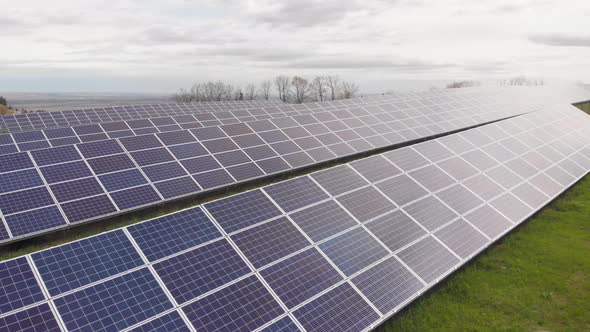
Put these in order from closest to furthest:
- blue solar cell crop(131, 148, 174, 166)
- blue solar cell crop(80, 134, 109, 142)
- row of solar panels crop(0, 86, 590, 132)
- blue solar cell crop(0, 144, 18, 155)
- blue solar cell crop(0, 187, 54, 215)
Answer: blue solar cell crop(0, 187, 54, 215), blue solar cell crop(131, 148, 174, 166), blue solar cell crop(0, 144, 18, 155), blue solar cell crop(80, 134, 109, 142), row of solar panels crop(0, 86, 590, 132)

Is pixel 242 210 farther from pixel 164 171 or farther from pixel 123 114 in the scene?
pixel 123 114

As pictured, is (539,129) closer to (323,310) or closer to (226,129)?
(226,129)

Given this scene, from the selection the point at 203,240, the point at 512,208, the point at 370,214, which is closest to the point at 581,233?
the point at 512,208

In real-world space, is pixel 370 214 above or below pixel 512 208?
above

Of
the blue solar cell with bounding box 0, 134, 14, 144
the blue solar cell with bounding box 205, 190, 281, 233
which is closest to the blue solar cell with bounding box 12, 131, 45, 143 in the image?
the blue solar cell with bounding box 0, 134, 14, 144

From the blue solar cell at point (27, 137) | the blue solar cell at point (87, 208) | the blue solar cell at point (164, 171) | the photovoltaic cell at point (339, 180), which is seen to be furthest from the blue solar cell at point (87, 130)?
the photovoltaic cell at point (339, 180)

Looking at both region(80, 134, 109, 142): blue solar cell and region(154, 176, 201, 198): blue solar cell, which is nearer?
region(154, 176, 201, 198): blue solar cell

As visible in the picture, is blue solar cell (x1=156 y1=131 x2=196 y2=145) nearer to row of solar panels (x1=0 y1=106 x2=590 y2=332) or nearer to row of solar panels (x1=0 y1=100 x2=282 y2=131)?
row of solar panels (x1=0 y1=106 x2=590 y2=332)
